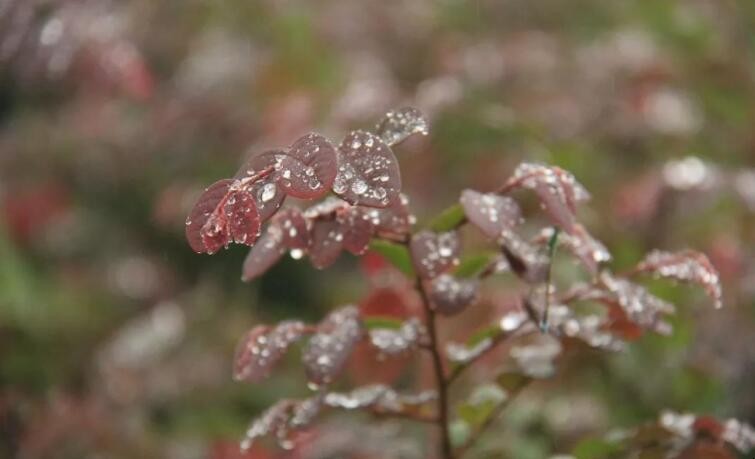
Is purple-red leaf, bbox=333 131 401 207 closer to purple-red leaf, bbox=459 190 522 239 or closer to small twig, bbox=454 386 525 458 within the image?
purple-red leaf, bbox=459 190 522 239

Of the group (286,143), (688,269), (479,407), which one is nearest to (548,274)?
(688,269)

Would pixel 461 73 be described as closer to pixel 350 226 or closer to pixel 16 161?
pixel 16 161

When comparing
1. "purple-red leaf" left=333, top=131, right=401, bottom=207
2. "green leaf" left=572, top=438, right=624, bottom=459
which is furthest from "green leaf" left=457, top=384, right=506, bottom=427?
"purple-red leaf" left=333, top=131, right=401, bottom=207

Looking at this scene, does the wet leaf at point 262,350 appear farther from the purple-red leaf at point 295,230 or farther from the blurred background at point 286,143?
the blurred background at point 286,143

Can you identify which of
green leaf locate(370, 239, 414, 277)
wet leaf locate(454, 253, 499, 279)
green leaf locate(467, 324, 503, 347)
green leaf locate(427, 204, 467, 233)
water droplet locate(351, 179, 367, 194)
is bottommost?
water droplet locate(351, 179, 367, 194)

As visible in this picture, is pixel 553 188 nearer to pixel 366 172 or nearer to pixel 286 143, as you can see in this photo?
pixel 366 172

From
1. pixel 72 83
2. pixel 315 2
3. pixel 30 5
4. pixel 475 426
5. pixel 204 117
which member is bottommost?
pixel 475 426

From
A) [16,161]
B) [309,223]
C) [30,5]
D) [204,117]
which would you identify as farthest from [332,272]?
[309,223]
